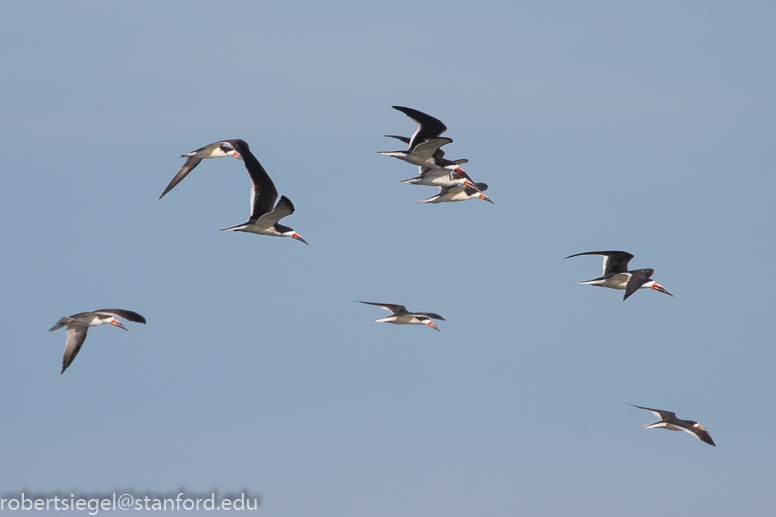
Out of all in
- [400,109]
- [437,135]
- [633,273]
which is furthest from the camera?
[633,273]

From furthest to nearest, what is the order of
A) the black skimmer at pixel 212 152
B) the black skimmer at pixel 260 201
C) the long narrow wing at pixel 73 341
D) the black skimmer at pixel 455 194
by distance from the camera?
the black skimmer at pixel 455 194 < the black skimmer at pixel 212 152 < the black skimmer at pixel 260 201 < the long narrow wing at pixel 73 341

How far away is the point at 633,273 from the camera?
26.7m

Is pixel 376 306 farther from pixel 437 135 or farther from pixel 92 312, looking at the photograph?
pixel 92 312

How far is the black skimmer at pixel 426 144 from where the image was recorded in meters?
24.1

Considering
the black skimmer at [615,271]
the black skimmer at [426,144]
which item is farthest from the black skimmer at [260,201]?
the black skimmer at [615,271]

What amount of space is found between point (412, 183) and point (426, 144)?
3538mm

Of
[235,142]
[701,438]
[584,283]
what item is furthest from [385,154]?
[701,438]

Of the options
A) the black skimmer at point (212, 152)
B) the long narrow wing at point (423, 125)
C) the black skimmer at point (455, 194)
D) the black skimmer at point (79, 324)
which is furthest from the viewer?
the black skimmer at point (455, 194)

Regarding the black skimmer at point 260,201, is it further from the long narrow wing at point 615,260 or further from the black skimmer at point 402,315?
the long narrow wing at point 615,260

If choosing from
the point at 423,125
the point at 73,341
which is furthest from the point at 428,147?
the point at 73,341

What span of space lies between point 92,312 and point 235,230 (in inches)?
156

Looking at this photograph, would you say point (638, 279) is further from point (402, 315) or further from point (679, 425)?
point (402, 315)

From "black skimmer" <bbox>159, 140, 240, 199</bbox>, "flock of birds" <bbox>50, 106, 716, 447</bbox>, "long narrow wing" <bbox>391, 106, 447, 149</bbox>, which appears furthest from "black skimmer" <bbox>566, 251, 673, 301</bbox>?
"black skimmer" <bbox>159, 140, 240, 199</bbox>

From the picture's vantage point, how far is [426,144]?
25.9 meters
